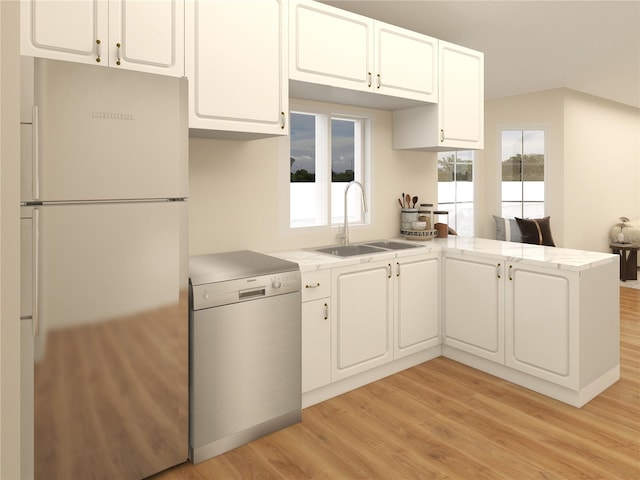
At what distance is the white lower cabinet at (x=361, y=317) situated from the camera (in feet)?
9.14

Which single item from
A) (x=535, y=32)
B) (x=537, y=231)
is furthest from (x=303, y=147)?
(x=537, y=231)

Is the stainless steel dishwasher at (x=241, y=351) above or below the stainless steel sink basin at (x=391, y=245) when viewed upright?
below

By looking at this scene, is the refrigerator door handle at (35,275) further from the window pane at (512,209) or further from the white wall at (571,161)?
the window pane at (512,209)

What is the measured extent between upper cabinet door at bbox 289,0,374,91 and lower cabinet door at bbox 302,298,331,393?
1.32 meters

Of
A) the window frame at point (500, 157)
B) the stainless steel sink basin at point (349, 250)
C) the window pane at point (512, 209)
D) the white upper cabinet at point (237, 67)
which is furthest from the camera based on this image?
the window pane at point (512, 209)

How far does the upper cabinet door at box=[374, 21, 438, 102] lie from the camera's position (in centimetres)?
301

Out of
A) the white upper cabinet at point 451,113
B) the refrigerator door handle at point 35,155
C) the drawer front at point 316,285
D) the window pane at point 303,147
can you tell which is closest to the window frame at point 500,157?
the white upper cabinet at point 451,113

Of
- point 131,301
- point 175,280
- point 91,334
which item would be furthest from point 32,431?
point 175,280

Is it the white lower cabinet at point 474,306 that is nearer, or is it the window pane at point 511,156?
the white lower cabinet at point 474,306

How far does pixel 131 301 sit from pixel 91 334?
0.61ft

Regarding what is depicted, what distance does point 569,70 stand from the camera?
502 cm

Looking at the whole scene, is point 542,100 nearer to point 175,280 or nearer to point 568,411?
point 568,411

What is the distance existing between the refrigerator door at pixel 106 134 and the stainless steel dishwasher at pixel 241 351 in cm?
51

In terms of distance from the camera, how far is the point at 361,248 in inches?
134
